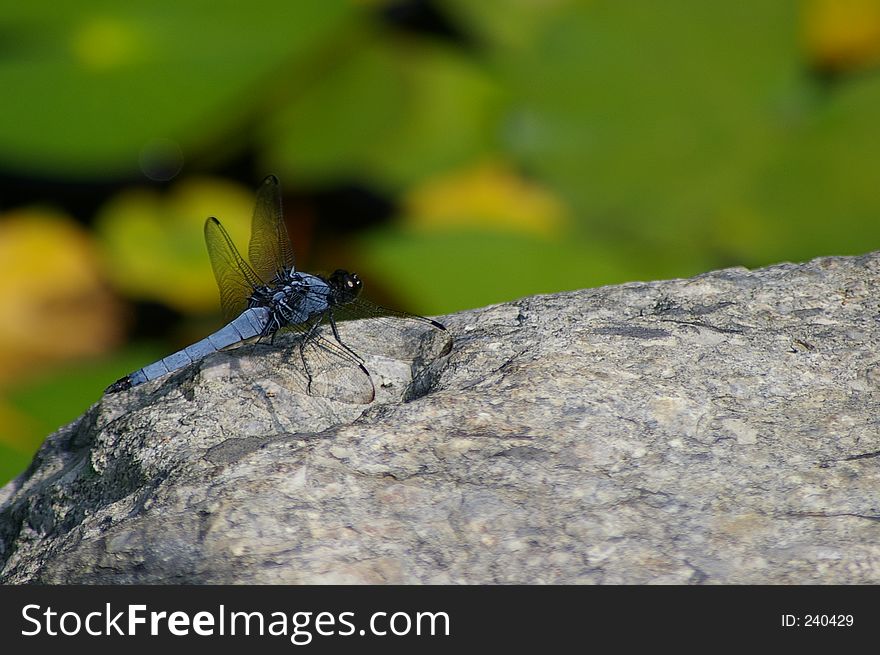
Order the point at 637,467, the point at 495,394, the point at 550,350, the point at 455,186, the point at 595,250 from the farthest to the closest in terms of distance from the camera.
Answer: the point at 455,186
the point at 595,250
the point at 550,350
the point at 495,394
the point at 637,467

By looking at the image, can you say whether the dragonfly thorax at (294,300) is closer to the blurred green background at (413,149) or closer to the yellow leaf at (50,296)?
the blurred green background at (413,149)

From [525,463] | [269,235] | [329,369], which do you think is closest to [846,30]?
[269,235]

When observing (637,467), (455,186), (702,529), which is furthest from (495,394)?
(455,186)

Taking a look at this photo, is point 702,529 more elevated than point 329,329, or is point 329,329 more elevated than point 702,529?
point 329,329

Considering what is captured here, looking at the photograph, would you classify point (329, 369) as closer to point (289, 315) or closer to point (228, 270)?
point (289, 315)

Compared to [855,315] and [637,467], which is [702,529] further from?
[855,315]
